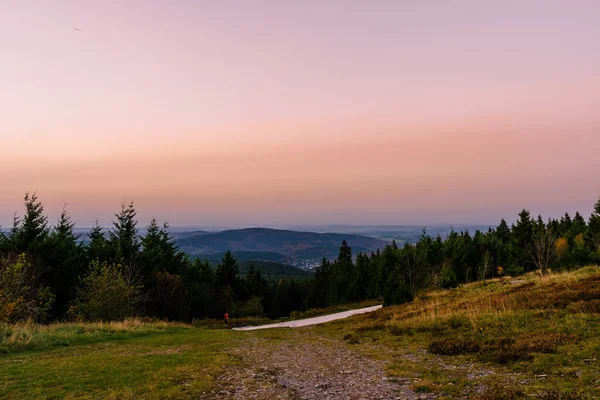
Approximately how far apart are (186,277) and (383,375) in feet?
226

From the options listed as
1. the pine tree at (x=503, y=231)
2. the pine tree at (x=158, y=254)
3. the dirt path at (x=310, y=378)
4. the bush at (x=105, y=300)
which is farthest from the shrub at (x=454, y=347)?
the pine tree at (x=503, y=231)

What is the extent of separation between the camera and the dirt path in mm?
9688

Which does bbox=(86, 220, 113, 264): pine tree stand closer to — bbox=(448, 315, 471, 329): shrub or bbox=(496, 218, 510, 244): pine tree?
bbox=(448, 315, 471, 329): shrub

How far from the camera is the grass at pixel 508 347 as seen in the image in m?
9.03

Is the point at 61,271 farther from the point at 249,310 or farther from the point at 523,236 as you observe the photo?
the point at 523,236

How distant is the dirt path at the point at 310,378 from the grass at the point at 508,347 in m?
0.80

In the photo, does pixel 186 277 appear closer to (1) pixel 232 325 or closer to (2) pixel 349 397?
(1) pixel 232 325

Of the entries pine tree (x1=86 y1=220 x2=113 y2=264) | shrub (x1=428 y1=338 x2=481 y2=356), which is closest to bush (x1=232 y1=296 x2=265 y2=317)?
pine tree (x1=86 y1=220 x2=113 y2=264)

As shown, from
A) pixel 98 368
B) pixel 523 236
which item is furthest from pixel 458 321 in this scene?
pixel 523 236

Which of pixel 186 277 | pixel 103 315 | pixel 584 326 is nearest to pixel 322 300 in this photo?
pixel 186 277

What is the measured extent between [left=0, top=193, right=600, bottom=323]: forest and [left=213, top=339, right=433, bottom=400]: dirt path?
19.2 meters

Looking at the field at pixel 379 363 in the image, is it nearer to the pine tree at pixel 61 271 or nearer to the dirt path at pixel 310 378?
the dirt path at pixel 310 378

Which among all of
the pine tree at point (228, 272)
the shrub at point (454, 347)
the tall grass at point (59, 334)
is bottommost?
the pine tree at point (228, 272)

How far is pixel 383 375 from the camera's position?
1141 cm
